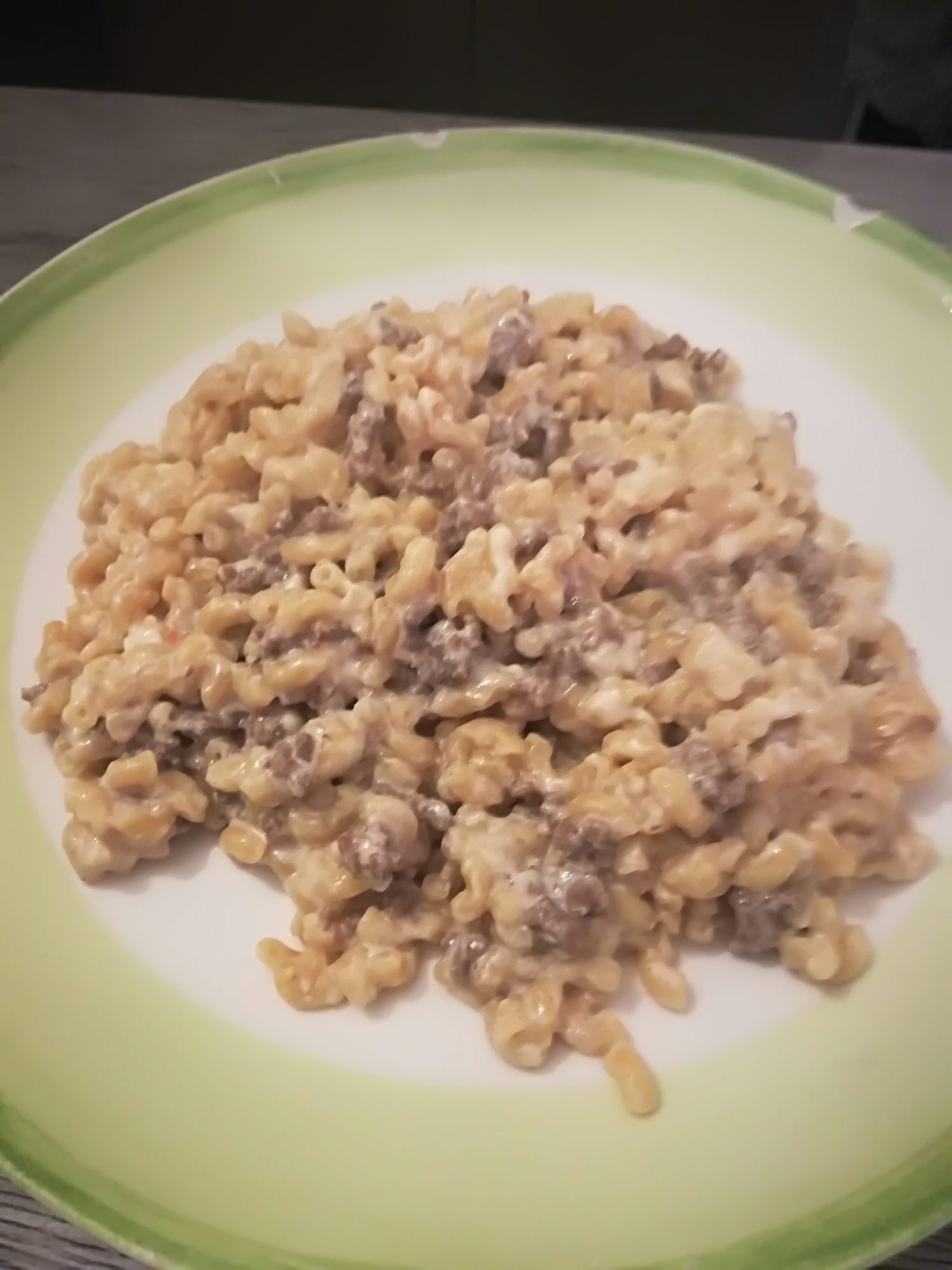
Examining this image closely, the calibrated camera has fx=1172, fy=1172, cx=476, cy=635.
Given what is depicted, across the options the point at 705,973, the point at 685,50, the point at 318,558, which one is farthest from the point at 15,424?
the point at 685,50

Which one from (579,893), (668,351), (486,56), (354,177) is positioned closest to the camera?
(579,893)

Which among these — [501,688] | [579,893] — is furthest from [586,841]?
[501,688]

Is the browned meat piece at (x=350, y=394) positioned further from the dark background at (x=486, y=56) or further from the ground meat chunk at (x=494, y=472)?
the dark background at (x=486, y=56)

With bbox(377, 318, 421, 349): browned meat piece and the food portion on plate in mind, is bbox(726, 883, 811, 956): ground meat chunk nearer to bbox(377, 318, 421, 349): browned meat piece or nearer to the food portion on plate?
the food portion on plate

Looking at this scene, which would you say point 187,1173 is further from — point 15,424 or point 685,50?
point 685,50

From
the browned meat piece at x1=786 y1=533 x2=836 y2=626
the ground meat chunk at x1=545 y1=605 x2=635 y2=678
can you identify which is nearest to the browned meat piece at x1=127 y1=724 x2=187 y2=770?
the ground meat chunk at x1=545 y1=605 x2=635 y2=678

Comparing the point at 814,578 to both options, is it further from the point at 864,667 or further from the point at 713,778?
the point at 713,778
